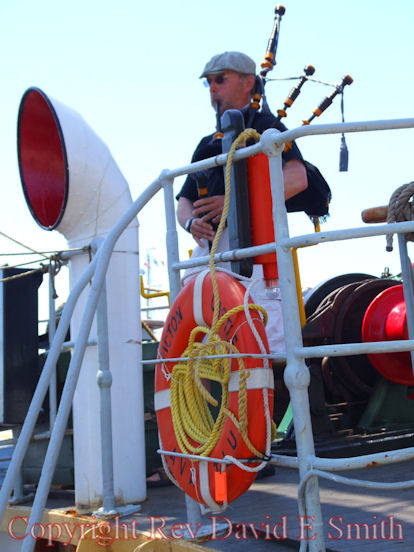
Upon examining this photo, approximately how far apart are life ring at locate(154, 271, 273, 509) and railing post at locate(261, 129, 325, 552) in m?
0.16

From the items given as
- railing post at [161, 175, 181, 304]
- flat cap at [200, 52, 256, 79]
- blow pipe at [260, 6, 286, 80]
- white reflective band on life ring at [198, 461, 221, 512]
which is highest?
blow pipe at [260, 6, 286, 80]

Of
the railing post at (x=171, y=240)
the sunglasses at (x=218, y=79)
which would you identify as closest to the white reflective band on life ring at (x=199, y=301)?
the railing post at (x=171, y=240)

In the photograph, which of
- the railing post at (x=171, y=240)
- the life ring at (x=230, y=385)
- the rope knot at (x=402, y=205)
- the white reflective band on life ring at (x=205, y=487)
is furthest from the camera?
the railing post at (x=171, y=240)

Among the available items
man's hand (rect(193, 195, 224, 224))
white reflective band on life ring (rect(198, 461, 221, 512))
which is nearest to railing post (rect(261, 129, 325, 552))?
white reflective band on life ring (rect(198, 461, 221, 512))

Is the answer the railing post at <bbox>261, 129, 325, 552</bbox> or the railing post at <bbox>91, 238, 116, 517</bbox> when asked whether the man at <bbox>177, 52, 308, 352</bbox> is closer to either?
the railing post at <bbox>91, 238, 116, 517</bbox>

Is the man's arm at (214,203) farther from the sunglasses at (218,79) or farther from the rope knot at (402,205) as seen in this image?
the rope knot at (402,205)

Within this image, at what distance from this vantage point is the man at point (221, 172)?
3.12 m

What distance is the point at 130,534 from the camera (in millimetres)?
2754

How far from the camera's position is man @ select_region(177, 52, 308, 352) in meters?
3.12

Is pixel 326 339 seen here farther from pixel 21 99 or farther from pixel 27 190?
pixel 21 99

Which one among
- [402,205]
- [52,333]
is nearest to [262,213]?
[402,205]

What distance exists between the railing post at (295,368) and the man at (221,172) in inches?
37.1

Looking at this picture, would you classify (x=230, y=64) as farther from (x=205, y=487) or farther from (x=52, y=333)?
(x=205, y=487)

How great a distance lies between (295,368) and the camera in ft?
6.60
